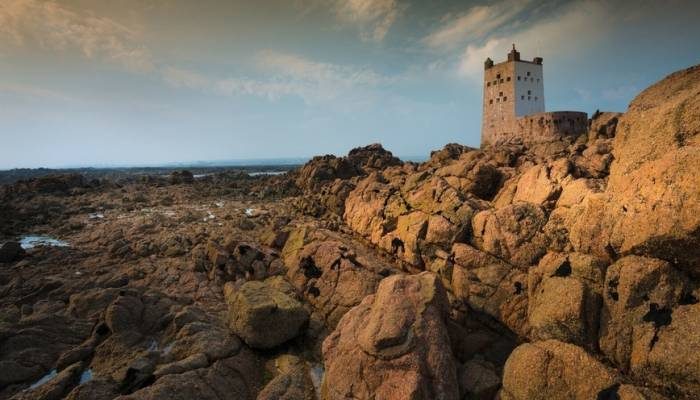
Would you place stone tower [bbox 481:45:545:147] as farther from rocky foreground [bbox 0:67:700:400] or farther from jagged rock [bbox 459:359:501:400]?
jagged rock [bbox 459:359:501:400]

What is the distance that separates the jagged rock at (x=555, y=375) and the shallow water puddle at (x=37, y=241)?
1646 inches

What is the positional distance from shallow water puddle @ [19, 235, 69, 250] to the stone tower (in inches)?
2624

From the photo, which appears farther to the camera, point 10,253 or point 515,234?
point 10,253

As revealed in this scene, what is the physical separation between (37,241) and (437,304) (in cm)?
4349

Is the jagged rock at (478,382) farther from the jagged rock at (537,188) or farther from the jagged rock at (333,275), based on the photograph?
the jagged rock at (537,188)


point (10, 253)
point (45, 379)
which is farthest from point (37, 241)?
point (45, 379)

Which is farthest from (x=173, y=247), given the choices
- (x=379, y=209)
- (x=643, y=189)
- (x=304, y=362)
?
(x=643, y=189)

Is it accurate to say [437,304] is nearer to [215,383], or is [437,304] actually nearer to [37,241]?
[215,383]

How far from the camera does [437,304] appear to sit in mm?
15008

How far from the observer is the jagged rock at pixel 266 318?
16.8 m

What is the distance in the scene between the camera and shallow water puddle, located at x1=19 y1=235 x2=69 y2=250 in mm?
36469

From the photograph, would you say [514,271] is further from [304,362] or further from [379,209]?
[379,209]

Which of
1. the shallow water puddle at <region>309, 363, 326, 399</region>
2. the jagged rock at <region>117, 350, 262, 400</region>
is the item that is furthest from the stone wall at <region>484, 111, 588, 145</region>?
the jagged rock at <region>117, 350, 262, 400</region>

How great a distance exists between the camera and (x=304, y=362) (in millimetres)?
16672
